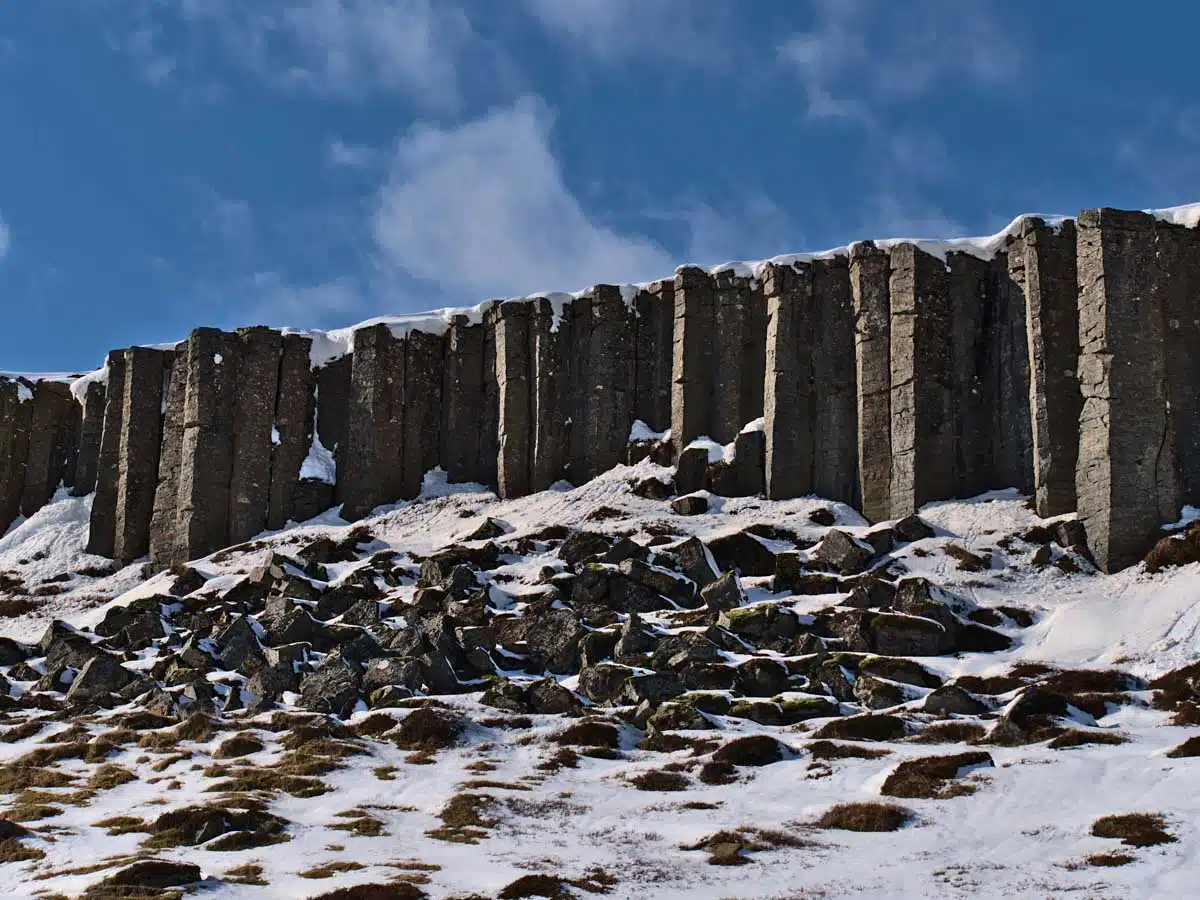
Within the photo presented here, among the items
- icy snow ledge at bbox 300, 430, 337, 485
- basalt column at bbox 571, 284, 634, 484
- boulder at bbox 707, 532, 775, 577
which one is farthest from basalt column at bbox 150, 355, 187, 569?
boulder at bbox 707, 532, 775, 577

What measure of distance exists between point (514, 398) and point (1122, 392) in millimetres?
31808

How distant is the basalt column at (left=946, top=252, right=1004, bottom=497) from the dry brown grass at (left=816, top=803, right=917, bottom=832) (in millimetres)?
33363

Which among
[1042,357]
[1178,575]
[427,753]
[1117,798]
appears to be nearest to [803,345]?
[1042,357]

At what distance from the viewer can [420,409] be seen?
77.2 meters

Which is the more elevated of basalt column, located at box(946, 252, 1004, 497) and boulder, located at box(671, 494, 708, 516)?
basalt column, located at box(946, 252, 1004, 497)

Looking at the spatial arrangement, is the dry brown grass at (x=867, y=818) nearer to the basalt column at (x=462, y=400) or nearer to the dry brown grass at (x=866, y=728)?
the dry brown grass at (x=866, y=728)

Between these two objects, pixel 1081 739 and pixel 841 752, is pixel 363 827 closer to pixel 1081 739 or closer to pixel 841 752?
pixel 841 752

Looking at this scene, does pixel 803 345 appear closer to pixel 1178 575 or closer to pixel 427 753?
pixel 1178 575

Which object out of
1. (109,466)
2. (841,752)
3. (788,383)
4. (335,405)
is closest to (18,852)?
(841,752)

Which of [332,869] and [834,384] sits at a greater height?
[834,384]

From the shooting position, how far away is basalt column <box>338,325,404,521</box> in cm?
7462

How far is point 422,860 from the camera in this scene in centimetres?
2589

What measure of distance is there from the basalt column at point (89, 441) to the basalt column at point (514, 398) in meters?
26.1

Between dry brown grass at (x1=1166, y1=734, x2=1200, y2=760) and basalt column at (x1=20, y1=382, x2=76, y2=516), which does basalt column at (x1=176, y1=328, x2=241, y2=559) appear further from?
dry brown grass at (x1=1166, y1=734, x2=1200, y2=760)
